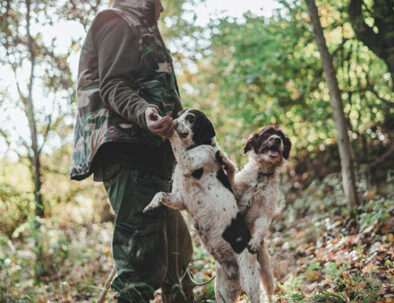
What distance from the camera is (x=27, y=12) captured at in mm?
5926

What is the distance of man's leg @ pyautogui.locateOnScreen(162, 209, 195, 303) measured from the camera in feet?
10.1

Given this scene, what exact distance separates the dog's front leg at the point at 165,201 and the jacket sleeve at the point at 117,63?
508 mm

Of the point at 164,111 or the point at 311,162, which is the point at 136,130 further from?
the point at 311,162

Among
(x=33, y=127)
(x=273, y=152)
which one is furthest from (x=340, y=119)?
(x=33, y=127)

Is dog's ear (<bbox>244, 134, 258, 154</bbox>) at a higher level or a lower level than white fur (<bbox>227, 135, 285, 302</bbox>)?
higher

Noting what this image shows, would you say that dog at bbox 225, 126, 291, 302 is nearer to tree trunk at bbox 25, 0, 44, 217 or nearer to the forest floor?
the forest floor

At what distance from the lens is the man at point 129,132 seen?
8.73 feet

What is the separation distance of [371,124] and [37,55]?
563 cm

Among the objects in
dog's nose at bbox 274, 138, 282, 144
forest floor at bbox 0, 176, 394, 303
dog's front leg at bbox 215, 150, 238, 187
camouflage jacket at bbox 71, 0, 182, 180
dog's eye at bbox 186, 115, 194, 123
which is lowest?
forest floor at bbox 0, 176, 394, 303

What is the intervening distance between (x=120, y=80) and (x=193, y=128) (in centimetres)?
59

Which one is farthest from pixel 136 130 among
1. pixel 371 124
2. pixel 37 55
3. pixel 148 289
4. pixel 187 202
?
pixel 371 124

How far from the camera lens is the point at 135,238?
267 centimetres

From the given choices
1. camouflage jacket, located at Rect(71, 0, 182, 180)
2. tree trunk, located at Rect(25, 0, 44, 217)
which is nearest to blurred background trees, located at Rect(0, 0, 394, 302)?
tree trunk, located at Rect(25, 0, 44, 217)

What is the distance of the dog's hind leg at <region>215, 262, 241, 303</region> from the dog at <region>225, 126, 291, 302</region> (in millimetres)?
307
